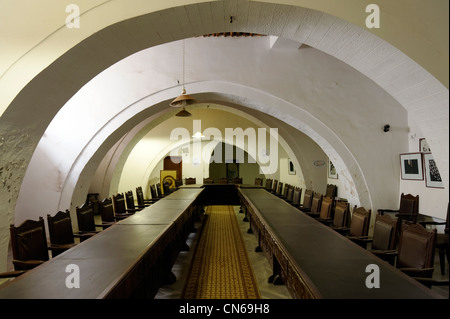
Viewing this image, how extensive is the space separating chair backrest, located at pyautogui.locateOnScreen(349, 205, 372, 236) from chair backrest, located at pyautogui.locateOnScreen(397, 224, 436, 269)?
0.72 metres

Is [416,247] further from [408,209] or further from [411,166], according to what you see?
[411,166]

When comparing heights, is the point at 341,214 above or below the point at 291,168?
below

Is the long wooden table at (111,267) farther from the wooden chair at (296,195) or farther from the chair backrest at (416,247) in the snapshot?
the wooden chair at (296,195)

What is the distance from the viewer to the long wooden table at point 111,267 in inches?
67.5

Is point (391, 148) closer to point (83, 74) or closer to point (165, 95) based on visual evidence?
point (165, 95)

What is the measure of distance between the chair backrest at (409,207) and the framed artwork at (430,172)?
13.1 inches

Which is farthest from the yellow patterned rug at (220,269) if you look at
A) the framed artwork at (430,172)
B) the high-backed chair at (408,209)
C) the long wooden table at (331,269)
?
the framed artwork at (430,172)

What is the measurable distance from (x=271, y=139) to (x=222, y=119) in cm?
242

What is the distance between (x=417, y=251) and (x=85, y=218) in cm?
401

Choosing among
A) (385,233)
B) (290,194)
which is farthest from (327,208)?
(290,194)

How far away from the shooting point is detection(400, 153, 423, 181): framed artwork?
5108 mm

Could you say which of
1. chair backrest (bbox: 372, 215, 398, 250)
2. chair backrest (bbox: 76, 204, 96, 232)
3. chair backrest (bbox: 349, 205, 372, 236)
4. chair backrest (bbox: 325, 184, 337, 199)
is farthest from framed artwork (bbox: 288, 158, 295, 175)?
chair backrest (bbox: 76, 204, 96, 232)

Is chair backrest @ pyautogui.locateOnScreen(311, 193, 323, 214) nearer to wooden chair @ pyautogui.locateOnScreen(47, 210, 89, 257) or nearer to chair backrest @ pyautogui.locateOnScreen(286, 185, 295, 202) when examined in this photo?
chair backrest @ pyautogui.locateOnScreen(286, 185, 295, 202)

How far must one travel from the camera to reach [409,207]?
5.14m
